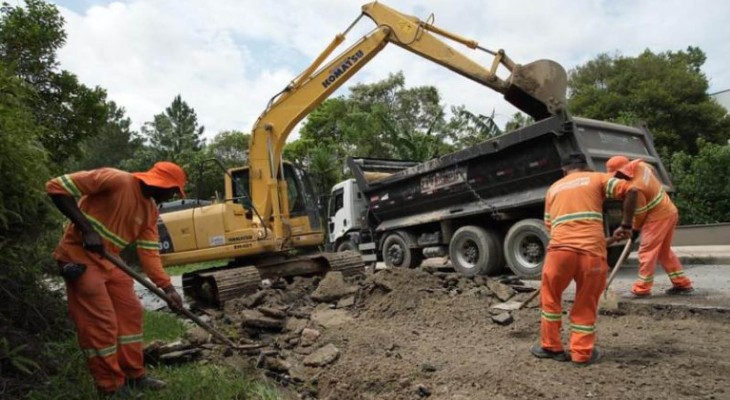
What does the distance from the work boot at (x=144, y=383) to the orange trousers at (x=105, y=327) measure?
30 millimetres

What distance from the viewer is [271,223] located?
7887 millimetres

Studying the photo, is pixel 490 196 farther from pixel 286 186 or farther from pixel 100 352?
pixel 100 352

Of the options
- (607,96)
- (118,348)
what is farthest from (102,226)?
(607,96)

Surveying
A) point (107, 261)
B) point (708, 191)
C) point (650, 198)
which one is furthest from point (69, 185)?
point (708, 191)

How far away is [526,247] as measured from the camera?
798cm

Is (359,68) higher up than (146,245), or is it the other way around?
(359,68)

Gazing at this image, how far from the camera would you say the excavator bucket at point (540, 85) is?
7660 millimetres

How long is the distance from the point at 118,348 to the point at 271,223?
180 inches

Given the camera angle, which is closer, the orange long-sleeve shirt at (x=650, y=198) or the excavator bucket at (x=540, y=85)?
the orange long-sleeve shirt at (x=650, y=198)

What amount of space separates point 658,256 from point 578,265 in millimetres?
2623

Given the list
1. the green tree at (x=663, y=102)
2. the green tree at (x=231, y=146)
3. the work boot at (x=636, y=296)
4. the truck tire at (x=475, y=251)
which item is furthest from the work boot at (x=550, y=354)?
the green tree at (x=231, y=146)

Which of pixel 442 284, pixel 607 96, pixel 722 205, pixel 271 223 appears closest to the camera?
pixel 442 284

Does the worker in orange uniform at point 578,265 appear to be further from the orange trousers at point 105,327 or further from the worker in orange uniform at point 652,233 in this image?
the orange trousers at point 105,327

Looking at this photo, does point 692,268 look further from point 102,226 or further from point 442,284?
point 102,226
